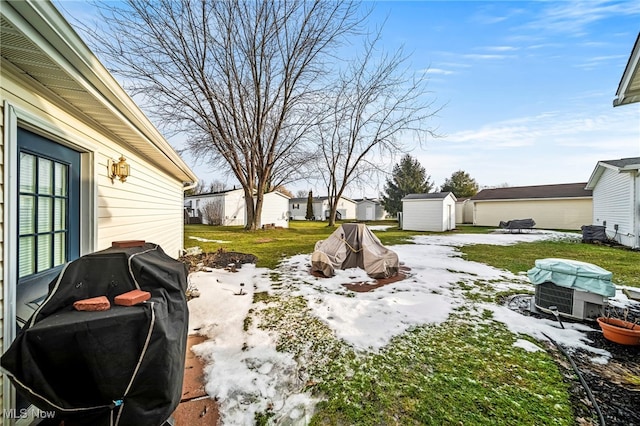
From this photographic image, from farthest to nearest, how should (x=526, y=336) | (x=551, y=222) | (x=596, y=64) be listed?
(x=551, y=222), (x=596, y=64), (x=526, y=336)

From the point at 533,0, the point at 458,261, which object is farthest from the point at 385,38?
the point at 458,261

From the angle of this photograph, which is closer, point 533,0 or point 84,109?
point 84,109

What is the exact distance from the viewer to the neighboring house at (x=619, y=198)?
30.7 ft

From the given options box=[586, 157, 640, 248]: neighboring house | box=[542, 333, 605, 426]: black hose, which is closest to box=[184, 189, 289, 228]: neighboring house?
box=[586, 157, 640, 248]: neighboring house

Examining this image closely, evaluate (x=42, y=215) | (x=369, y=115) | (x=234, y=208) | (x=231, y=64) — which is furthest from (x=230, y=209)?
(x=42, y=215)

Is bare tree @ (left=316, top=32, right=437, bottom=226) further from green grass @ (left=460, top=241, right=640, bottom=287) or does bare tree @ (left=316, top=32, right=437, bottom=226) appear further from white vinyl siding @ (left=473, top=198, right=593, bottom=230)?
white vinyl siding @ (left=473, top=198, right=593, bottom=230)

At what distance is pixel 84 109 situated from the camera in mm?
2535

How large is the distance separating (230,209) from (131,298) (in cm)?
2297

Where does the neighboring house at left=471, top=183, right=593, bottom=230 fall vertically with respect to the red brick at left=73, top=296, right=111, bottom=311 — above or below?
above

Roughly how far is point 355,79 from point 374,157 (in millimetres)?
5685

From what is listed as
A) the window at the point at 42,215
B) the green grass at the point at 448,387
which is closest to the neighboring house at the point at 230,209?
the window at the point at 42,215

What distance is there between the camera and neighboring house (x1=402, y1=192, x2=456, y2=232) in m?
17.7

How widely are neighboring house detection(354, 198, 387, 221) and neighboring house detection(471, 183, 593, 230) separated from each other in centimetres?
1589

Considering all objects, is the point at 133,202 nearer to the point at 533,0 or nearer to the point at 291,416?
the point at 291,416
